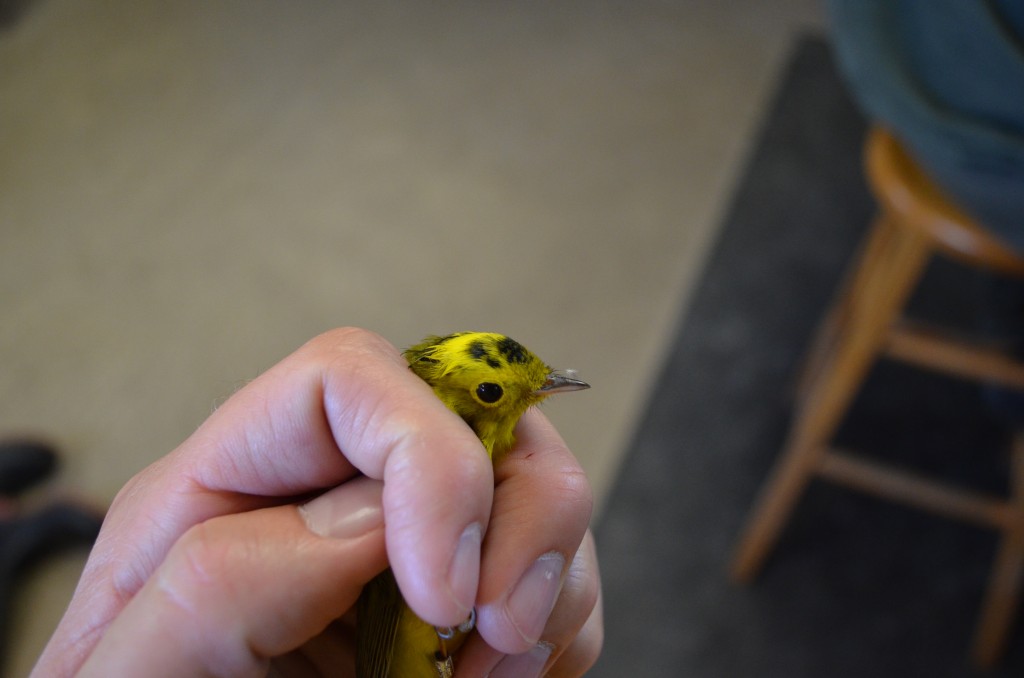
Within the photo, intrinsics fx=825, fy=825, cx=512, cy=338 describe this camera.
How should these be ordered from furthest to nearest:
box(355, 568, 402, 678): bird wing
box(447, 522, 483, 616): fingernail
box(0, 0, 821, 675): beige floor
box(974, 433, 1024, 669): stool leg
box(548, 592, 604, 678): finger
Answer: box(0, 0, 821, 675): beige floor < box(974, 433, 1024, 669): stool leg < box(548, 592, 604, 678): finger < box(355, 568, 402, 678): bird wing < box(447, 522, 483, 616): fingernail

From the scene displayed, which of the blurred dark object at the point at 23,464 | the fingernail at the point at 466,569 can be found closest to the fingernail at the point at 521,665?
the fingernail at the point at 466,569

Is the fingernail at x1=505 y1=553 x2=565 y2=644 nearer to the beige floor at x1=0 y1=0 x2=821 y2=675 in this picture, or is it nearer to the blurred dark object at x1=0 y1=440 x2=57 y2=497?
the beige floor at x1=0 y1=0 x2=821 y2=675

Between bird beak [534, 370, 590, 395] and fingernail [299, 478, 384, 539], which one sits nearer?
fingernail [299, 478, 384, 539]

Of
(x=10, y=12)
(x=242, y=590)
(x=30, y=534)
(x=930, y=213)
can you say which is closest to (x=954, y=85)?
(x=930, y=213)

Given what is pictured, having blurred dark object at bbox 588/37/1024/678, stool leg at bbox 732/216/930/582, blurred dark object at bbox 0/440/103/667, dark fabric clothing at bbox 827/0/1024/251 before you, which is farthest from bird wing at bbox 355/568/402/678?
blurred dark object at bbox 0/440/103/667

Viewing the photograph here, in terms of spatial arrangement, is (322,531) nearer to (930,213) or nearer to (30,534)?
(930,213)

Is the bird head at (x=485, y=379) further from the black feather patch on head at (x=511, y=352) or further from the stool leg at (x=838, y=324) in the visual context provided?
the stool leg at (x=838, y=324)

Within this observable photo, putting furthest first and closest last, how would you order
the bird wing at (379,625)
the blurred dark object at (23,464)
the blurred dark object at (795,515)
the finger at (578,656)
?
the blurred dark object at (23,464) → the blurred dark object at (795,515) → the finger at (578,656) → the bird wing at (379,625)

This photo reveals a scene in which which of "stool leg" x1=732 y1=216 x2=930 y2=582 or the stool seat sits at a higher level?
the stool seat
